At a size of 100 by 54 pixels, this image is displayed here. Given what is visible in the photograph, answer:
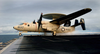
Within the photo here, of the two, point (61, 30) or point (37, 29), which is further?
point (61, 30)

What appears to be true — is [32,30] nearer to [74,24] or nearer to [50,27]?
[50,27]

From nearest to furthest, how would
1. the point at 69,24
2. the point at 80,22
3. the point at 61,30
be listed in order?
the point at 61,30 → the point at 80,22 → the point at 69,24

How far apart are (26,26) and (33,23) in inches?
94.5

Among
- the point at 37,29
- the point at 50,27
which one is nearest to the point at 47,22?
the point at 50,27

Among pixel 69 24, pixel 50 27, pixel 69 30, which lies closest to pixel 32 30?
pixel 50 27

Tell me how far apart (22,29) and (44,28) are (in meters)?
6.54

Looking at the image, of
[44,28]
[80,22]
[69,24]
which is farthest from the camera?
[69,24]

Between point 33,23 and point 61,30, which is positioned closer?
point 33,23

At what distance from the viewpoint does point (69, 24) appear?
33.8 m

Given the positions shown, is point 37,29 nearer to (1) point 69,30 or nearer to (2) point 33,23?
(2) point 33,23

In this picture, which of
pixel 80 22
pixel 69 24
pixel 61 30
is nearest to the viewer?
pixel 61 30

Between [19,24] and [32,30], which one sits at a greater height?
[19,24]

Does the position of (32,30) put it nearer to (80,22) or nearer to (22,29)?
(22,29)

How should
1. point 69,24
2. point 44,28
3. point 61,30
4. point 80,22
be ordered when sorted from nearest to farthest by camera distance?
point 44,28 < point 61,30 < point 80,22 < point 69,24
